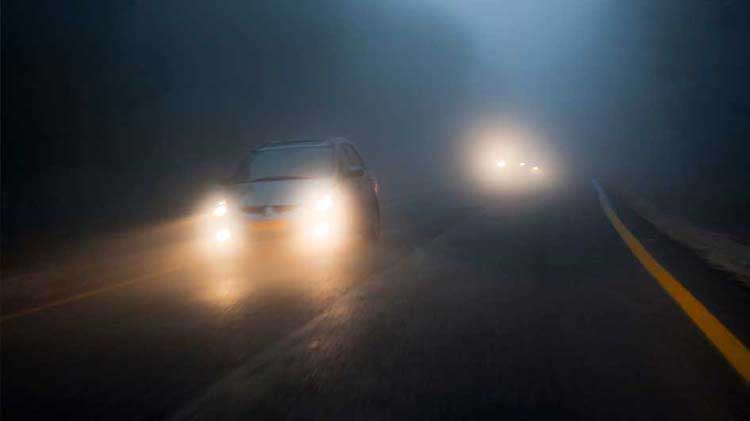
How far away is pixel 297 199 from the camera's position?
925cm

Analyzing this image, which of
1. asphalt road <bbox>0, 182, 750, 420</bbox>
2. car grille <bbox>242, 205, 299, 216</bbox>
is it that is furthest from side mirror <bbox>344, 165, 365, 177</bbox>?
asphalt road <bbox>0, 182, 750, 420</bbox>

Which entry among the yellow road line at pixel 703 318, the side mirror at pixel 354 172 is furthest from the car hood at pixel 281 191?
the yellow road line at pixel 703 318

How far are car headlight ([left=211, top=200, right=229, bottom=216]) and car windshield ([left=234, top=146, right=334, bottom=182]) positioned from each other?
676mm

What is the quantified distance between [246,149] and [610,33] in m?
82.6

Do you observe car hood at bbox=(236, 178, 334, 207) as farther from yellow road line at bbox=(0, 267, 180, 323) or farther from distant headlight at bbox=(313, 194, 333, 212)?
yellow road line at bbox=(0, 267, 180, 323)

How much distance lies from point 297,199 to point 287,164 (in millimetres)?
1214

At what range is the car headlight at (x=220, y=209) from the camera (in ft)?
30.9

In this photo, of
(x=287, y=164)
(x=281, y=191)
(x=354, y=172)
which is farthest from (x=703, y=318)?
(x=287, y=164)

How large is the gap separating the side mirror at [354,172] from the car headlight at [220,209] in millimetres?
1884

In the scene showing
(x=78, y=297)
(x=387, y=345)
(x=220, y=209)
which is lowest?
(x=78, y=297)

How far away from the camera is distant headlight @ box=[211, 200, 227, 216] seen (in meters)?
9.44

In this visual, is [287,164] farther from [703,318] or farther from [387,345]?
[703,318]

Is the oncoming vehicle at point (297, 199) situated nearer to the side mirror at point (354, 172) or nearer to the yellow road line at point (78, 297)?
the side mirror at point (354, 172)

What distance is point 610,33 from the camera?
98.2 meters
